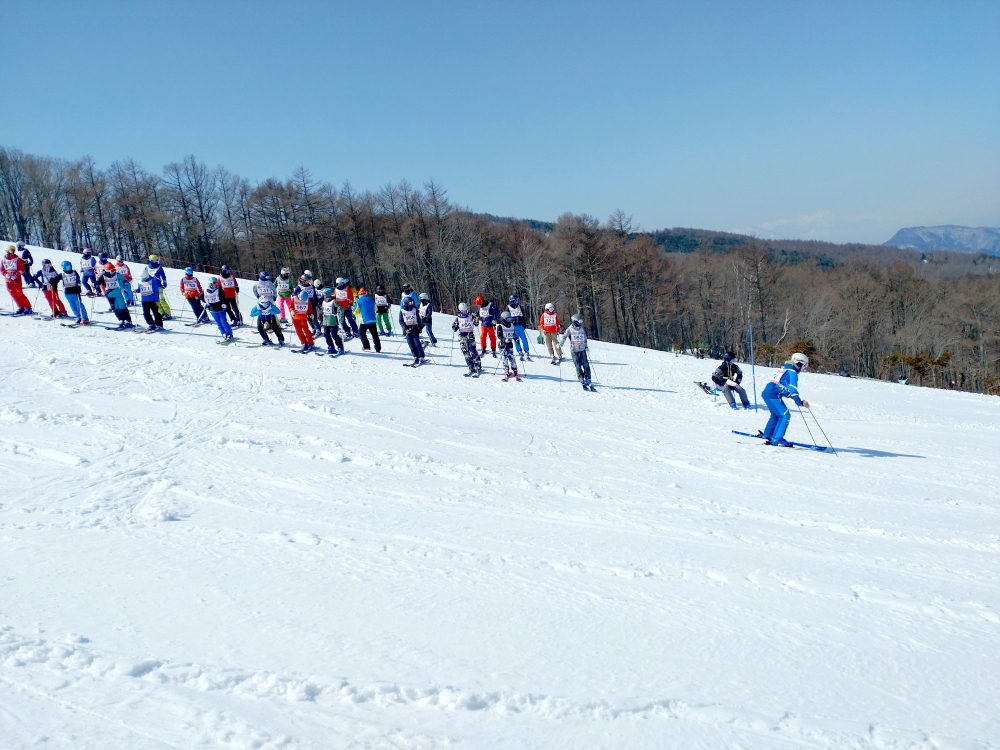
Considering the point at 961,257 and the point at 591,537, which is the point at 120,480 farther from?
the point at 961,257

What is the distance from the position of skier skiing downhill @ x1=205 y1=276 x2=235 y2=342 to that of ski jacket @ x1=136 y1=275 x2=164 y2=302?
1644mm

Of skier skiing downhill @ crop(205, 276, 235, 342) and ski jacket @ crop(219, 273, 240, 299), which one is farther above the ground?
ski jacket @ crop(219, 273, 240, 299)

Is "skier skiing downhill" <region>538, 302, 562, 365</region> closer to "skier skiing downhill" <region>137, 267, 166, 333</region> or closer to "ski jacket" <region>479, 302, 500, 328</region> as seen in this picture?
"ski jacket" <region>479, 302, 500, 328</region>

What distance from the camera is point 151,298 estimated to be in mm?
15672

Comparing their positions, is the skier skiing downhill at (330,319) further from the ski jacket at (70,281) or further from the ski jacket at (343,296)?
the ski jacket at (70,281)

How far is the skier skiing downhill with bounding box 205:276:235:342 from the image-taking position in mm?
15055

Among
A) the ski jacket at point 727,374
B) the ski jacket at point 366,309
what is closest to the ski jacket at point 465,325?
the ski jacket at point 366,309

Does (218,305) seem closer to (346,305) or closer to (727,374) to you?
(346,305)

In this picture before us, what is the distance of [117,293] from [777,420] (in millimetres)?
17162

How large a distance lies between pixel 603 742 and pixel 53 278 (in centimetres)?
1941

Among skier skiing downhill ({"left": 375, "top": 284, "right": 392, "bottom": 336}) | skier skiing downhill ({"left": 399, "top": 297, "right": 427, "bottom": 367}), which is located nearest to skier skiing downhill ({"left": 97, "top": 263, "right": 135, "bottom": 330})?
skier skiing downhill ({"left": 375, "top": 284, "right": 392, "bottom": 336})

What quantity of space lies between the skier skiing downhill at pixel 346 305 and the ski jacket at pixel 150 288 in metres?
5.05

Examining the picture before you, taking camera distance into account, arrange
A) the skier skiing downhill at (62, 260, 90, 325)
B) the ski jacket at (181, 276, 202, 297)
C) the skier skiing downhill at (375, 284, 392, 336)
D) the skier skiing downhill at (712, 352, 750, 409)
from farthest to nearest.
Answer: the ski jacket at (181, 276, 202, 297)
the skier skiing downhill at (375, 284, 392, 336)
the skier skiing downhill at (62, 260, 90, 325)
the skier skiing downhill at (712, 352, 750, 409)

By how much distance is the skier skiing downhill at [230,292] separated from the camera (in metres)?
15.5
